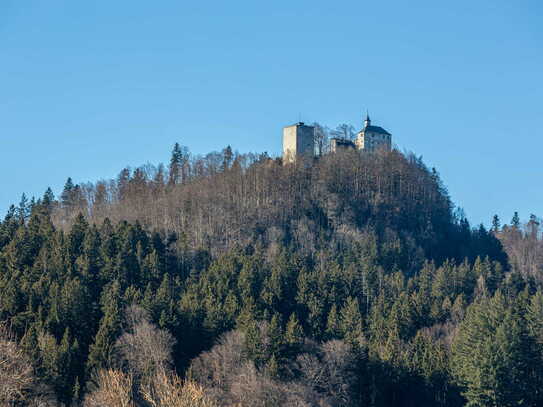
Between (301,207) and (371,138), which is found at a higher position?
(371,138)

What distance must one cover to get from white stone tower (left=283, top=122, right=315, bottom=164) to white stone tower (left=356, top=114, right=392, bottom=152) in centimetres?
798

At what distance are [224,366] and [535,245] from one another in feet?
205

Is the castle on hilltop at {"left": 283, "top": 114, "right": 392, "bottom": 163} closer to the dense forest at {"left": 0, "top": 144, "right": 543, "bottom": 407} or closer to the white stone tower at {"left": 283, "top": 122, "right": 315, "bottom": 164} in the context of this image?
the white stone tower at {"left": 283, "top": 122, "right": 315, "bottom": 164}

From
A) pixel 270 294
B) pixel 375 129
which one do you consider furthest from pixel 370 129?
pixel 270 294

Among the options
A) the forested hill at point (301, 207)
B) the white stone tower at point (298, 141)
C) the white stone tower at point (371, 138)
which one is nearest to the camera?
the forested hill at point (301, 207)

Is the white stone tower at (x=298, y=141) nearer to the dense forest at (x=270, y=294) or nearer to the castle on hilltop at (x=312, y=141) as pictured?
the castle on hilltop at (x=312, y=141)

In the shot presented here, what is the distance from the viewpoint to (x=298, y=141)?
10738 cm

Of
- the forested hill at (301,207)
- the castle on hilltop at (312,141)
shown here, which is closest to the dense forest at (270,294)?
the forested hill at (301,207)

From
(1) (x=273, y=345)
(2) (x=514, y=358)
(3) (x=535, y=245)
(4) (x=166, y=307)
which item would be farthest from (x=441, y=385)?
(3) (x=535, y=245)

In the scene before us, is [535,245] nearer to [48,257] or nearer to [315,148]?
[315,148]

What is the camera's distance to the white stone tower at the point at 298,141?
107 meters

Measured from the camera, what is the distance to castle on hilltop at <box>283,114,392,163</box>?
107m

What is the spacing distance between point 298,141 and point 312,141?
Answer: 2.42 m

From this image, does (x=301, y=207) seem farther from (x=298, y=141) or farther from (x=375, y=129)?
(x=375, y=129)
